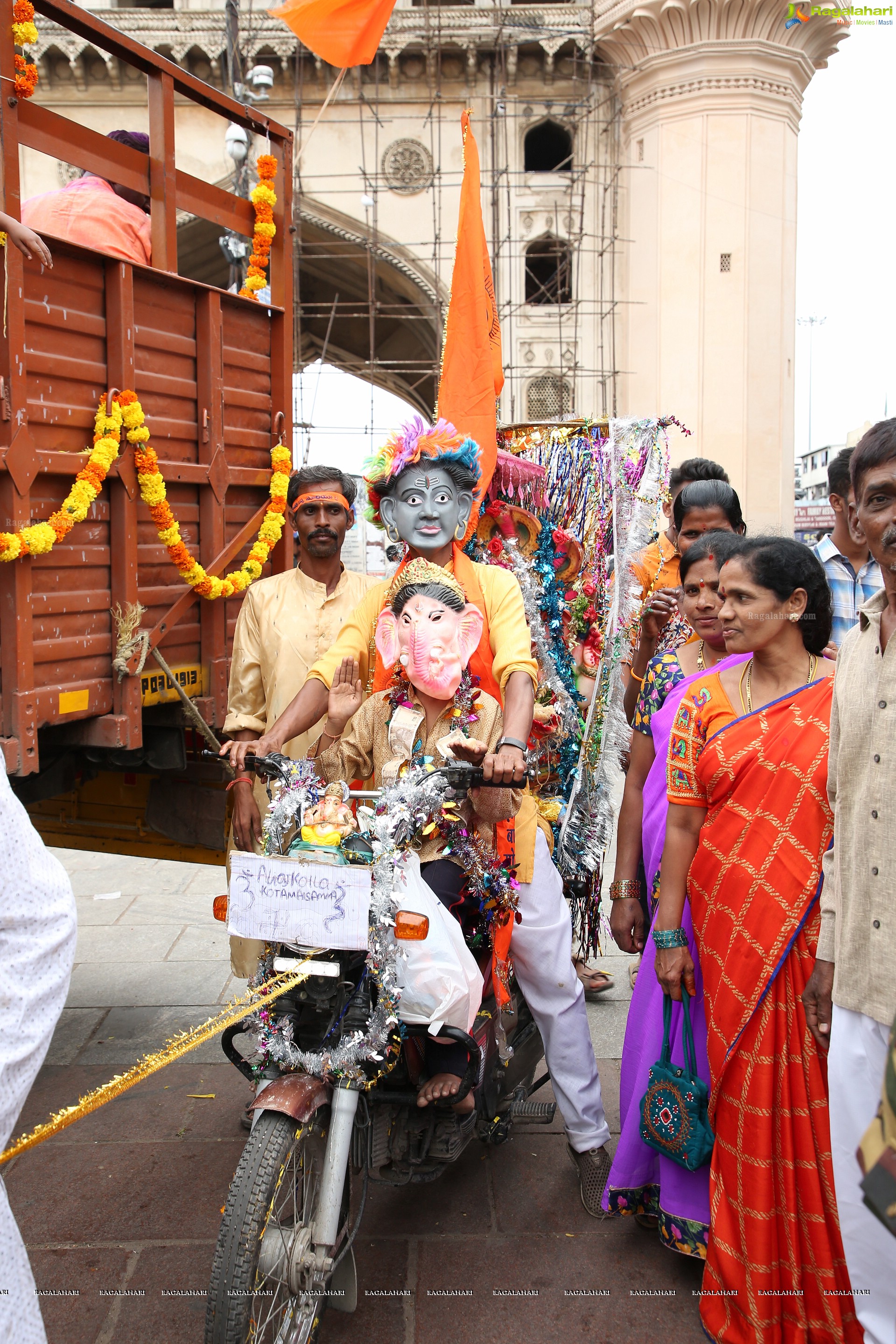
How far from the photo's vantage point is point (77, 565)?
3.30 metres

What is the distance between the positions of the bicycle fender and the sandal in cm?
237

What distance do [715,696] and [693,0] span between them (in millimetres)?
16465

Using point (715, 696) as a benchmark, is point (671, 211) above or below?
above

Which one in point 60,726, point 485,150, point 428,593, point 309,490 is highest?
point 485,150

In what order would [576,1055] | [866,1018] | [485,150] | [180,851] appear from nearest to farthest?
[866,1018], [576,1055], [180,851], [485,150]

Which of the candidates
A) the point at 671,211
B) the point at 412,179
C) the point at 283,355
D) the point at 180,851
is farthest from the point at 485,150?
the point at 180,851

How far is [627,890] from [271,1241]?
1476 mm

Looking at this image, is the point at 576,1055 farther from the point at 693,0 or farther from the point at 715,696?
the point at 693,0

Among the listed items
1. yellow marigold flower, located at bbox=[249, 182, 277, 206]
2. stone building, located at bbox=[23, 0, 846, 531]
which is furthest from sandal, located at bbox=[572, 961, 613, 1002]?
stone building, located at bbox=[23, 0, 846, 531]

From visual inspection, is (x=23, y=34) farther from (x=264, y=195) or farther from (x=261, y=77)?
(x=261, y=77)

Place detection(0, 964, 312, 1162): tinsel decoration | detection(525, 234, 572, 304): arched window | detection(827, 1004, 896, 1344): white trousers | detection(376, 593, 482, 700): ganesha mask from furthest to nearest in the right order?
detection(525, 234, 572, 304): arched window → detection(376, 593, 482, 700): ganesha mask → detection(827, 1004, 896, 1344): white trousers → detection(0, 964, 312, 1162): tinsel decoration

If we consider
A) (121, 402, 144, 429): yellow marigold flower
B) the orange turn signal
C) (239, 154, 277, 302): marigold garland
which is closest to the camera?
the orange turn signal

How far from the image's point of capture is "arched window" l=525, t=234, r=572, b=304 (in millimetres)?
17125

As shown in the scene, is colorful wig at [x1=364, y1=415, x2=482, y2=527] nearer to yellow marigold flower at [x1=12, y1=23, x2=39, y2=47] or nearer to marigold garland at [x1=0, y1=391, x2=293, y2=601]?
marigold garland at [x1=0, y1=391, x2=293, y2=601]
